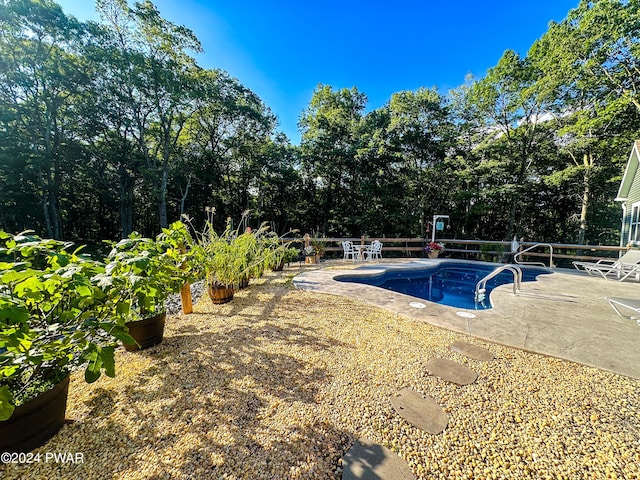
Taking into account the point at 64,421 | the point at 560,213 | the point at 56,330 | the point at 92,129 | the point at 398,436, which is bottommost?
the point at 398,436

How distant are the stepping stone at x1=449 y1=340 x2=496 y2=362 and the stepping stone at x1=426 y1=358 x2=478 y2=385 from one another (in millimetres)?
240

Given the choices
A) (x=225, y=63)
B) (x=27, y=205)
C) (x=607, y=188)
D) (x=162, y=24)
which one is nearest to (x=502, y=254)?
(x=607, y=188)

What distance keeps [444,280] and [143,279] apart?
707 centimetres

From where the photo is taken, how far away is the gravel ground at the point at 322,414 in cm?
123

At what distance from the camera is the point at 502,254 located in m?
8.70

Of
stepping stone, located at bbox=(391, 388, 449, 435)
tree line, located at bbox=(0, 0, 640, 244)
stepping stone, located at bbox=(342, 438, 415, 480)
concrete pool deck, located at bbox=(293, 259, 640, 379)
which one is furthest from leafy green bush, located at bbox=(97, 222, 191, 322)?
tree line, located at bbox=(0, 0, 640, 244)

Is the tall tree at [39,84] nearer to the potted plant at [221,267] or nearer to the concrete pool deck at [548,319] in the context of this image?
the potted plant at [221,267]

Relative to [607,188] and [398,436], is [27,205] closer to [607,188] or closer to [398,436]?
[398,436]

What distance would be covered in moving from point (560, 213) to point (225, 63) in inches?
808

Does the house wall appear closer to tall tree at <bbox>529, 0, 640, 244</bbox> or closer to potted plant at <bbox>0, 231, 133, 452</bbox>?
tall tree at <bbox>529, 0, 640, 244</bbox>

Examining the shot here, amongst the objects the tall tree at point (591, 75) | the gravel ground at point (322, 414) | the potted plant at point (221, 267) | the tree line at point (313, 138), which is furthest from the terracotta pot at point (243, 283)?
the tall tree at point (591, 75)

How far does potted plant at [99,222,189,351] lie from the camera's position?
1570mm

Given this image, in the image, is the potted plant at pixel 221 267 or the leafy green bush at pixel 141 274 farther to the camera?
the potted plant at pixel 221 267

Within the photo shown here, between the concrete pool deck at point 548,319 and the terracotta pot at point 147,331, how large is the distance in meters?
2.45
